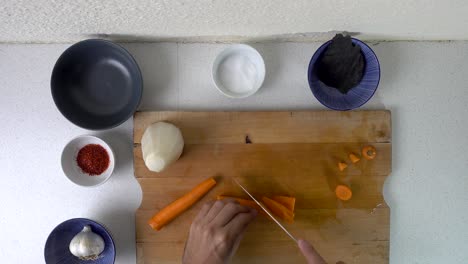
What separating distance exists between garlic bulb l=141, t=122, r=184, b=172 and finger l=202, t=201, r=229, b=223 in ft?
0.47

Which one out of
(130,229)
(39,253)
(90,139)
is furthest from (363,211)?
(39,253)

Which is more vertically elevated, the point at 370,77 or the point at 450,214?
the point at 370,77

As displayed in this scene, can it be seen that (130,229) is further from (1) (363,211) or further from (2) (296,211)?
(1) (363,211)

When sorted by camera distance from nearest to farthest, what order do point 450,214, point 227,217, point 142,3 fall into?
1. point 142,3
2. point 227,217
3. point 450,214

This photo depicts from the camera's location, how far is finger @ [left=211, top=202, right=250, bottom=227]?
0.78 meters

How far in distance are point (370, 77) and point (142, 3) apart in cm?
52

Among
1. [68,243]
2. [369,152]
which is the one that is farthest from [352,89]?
[68,243]

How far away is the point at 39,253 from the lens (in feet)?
2.83

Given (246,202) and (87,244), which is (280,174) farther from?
(87,244)

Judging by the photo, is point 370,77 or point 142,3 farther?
point 370,77

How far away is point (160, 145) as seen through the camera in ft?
2.56

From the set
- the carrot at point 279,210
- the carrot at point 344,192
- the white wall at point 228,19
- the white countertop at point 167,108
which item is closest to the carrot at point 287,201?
the carrot at point 279,210

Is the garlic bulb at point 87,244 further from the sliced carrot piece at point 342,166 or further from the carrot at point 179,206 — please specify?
the sliced carrot piece at point 342,166

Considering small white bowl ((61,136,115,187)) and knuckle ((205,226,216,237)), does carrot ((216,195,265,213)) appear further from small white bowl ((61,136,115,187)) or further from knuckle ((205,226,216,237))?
small white bowl ((61,136,115,187))
